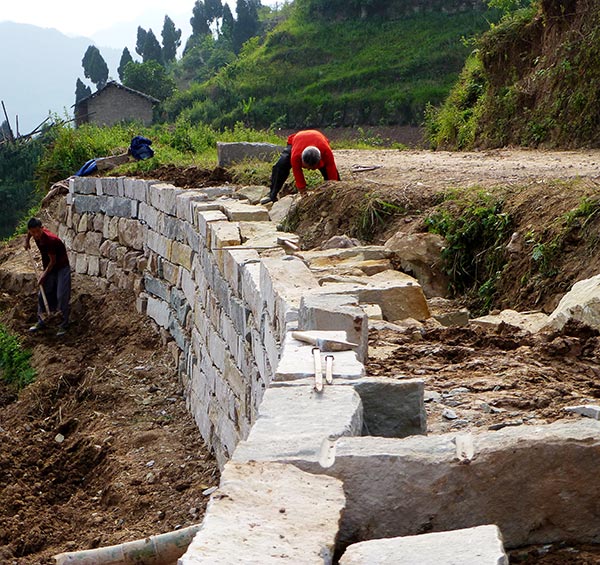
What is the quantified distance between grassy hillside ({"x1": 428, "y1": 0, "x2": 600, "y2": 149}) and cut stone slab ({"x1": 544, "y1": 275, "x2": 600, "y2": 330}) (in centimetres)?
892

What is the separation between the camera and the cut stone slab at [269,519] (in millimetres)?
2295

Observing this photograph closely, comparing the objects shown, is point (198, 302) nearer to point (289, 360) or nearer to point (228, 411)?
point (228, 411)

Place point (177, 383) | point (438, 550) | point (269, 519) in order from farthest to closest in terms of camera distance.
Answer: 1. point (177, 383)
2. point (269, 519)
3. point (438, 550)

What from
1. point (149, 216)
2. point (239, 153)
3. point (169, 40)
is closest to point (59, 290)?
point (149, 216)

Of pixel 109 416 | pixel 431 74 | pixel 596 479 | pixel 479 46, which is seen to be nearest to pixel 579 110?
pixel 479 46

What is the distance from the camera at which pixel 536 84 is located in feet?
51.4

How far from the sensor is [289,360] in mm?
3971

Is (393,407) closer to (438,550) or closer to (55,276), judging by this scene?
(438,550)

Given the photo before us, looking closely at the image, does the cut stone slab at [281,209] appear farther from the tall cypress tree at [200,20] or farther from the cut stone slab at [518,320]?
the tall cypress tree at [200,20]

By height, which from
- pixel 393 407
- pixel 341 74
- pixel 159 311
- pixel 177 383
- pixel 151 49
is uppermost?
pixel 151 49

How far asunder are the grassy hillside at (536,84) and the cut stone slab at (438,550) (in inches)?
474

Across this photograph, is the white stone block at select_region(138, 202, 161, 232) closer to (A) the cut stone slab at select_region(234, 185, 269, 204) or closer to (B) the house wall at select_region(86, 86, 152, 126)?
(A) the cut stone slab at select_region(234, 185, 269, 204)

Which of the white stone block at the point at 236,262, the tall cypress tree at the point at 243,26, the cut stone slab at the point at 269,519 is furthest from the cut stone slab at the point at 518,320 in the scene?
the tall cypress tree at the point at 243,26

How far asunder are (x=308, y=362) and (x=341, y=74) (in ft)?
115
